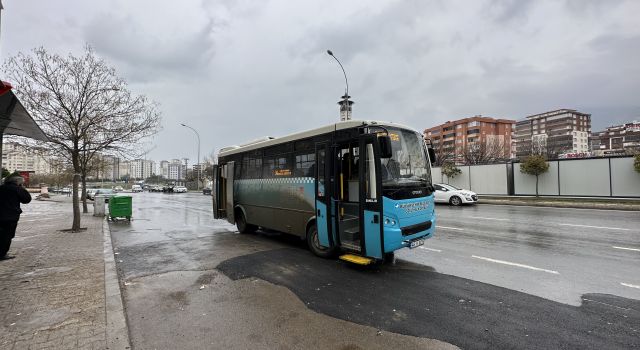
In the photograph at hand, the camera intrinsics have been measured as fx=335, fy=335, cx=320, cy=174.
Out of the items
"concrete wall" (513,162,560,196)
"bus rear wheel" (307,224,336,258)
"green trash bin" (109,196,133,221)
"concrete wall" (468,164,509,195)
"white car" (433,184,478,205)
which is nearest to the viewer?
"bus rear wheel" (307,224,336,258)

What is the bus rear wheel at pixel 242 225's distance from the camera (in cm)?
1109

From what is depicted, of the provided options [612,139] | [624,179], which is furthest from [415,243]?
[612,139]

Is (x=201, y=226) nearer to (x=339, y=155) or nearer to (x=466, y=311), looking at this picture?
(x=339, y=155)

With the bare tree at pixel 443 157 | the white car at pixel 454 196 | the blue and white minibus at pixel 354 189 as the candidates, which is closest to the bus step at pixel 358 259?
the blue and white minibus at pixel 354 189

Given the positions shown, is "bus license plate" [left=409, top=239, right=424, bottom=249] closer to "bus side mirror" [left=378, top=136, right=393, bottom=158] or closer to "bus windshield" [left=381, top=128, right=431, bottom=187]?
"bus windshield" [left=381, top=128, right=431, bottom=187]

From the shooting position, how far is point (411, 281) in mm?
5797

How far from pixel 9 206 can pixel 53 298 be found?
11.8ft

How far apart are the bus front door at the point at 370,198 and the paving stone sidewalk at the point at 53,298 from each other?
13.8 ft

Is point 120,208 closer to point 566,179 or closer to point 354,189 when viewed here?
point 354,189

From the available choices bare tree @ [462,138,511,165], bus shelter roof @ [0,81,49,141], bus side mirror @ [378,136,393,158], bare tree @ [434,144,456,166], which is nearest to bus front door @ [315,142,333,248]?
bus side mirror @ [378,136,393,158]

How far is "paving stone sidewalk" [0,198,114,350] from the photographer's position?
376cm

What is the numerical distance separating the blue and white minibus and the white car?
48.3 ft

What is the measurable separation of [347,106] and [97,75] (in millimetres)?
14288

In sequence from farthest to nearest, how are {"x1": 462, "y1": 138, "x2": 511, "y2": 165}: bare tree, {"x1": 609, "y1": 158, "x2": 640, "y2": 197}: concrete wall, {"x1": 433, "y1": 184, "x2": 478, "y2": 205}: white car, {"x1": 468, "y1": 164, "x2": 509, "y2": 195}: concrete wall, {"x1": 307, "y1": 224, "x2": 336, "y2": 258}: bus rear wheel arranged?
{"x1": 462, "y1": 138, "x2": 511, "y2": 165}: bare tree → {"x1": 468, "y1": 164, "x2": 509, "y2": 195}: concrete wall → {"x1": 609, "y1": 158, "x2": 640, "y2": 197}: concrete wall → {"x1": 433, "y1": 184, "x2": 478, "y2": 205}: white car → {"x1": 307, "y1": 224, "x2": 336, "y2": 258}: bus rear wheel
